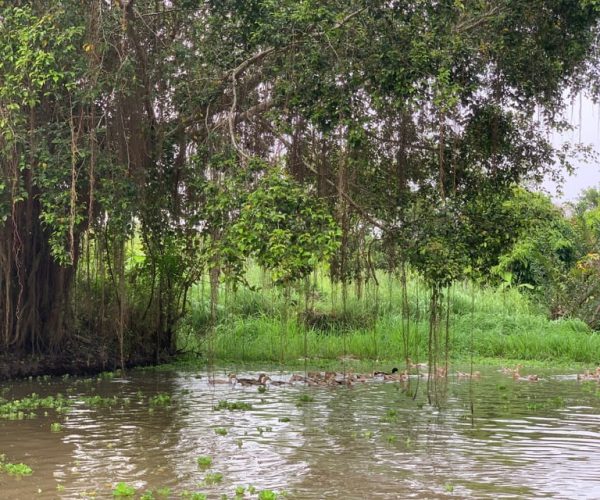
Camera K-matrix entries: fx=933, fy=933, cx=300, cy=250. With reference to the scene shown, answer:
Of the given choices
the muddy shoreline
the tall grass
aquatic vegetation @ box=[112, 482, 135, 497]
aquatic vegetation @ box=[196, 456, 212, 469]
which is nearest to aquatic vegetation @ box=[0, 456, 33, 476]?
aquatic vegetation @ box=[112, 482, 135, 497]

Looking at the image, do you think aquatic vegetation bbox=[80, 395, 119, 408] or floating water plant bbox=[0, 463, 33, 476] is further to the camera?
aquatic vegetation bbox=[80, 395, 119, 408]

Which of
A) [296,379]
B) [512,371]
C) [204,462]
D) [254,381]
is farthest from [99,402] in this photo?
[512,371]

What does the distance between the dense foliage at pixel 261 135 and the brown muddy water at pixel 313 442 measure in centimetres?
151

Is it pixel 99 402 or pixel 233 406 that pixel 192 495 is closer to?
pixel 233 406

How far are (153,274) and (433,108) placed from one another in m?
5.17

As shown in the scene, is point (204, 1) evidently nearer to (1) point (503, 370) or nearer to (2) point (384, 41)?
(2) point (384, 41)

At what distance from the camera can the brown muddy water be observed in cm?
697

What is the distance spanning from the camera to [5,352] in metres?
12.7

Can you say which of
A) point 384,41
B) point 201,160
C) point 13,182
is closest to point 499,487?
point 384,41

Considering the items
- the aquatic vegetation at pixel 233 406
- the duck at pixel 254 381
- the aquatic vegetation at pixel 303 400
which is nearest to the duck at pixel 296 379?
the duck at pixel 254 381

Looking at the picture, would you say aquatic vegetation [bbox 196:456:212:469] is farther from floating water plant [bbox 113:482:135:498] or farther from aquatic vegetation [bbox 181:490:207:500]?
floating water plant [bbox 113:482:135:498]

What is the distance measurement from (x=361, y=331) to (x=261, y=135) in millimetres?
6690

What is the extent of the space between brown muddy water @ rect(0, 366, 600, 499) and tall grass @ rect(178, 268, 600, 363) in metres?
3.69

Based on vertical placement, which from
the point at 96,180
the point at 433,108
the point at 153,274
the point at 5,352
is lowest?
the point at 5,352
